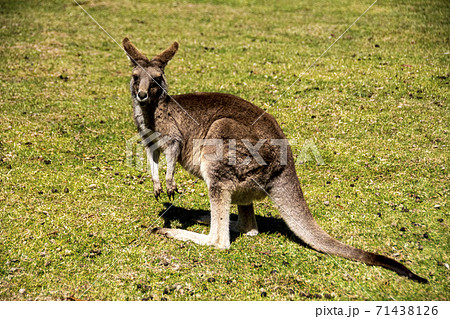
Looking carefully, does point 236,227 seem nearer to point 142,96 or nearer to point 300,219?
point 300,219

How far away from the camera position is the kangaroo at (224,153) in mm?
4930

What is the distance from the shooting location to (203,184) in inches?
276

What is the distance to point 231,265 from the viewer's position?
4914 millimetres

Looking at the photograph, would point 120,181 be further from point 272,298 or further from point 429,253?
point 429,253

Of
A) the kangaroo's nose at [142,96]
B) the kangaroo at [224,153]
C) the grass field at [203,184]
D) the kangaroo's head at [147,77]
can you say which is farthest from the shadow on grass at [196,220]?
the kangaroo's nose at [142,96]

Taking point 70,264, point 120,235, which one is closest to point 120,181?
point 120,235

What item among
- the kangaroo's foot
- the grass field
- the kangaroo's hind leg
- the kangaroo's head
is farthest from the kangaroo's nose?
the kangaroo's foot

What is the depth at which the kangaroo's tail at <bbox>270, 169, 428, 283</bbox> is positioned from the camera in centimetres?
464

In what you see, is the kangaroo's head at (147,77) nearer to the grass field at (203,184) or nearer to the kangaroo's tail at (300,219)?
the grass field at (203,184)

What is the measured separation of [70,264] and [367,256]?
322 cm

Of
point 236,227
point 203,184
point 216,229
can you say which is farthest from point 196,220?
point 203,184

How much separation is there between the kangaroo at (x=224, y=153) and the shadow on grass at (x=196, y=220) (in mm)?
281

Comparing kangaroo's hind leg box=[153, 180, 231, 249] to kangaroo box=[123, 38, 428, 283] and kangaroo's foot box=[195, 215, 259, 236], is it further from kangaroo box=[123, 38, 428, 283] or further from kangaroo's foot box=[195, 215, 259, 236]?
kangaroo's foot box=[195, 215, 259, 236]

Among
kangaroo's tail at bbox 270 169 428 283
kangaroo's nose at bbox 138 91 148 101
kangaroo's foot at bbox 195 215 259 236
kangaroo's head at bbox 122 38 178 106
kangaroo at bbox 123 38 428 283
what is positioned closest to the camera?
kangaroo's tail at bbox 270 169 428 283
